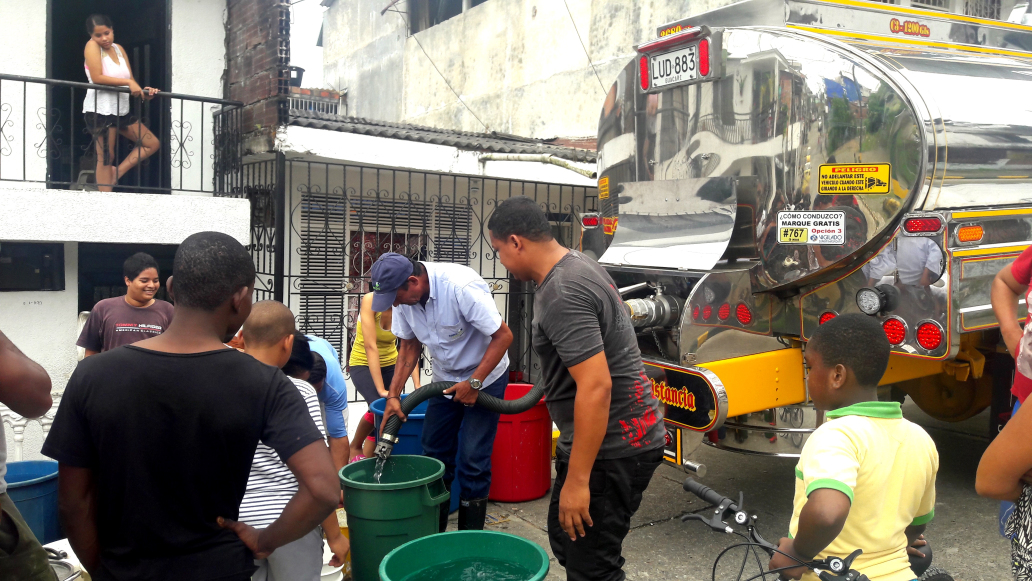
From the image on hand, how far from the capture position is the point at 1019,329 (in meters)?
3.48

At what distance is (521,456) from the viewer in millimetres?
4855

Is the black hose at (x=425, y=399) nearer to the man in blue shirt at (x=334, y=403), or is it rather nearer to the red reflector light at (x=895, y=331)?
the man in blue shirt at (x=334, y=403)

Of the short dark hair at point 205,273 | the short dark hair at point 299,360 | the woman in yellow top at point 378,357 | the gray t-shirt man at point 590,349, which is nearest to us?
the short dark hair at point 205,273

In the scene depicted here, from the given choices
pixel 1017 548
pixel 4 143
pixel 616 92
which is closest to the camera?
pixel 1017 548

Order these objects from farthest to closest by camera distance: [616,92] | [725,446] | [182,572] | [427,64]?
[427,64], [616,92], [725,446], [182,572]

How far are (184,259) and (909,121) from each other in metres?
3.38

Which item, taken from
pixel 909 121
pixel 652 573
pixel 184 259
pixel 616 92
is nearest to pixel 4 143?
pixel 616 92

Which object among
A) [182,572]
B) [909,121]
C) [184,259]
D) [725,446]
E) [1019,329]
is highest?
[909,121]

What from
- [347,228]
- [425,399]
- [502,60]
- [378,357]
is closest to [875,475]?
[425,399]

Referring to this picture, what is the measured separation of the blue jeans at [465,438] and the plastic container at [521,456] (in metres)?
0.65

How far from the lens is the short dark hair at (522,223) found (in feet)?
9.36

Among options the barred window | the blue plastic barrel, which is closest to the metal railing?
the blue plastic barrel

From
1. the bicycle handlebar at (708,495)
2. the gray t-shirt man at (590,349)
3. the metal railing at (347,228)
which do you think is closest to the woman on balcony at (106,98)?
the metal railing at (347,228)

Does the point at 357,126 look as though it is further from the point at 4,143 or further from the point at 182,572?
the point at 182,572
